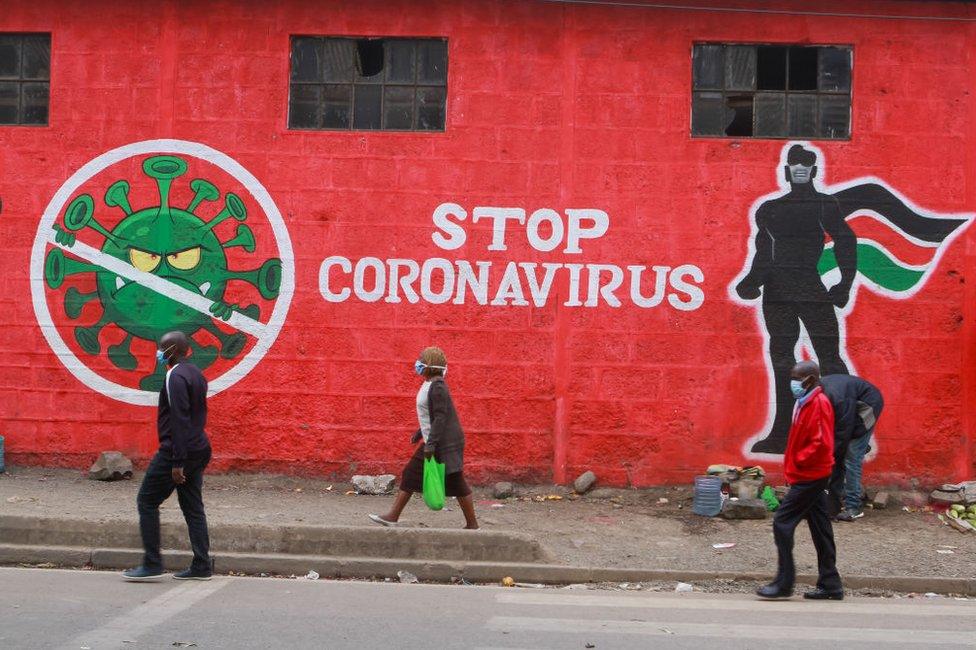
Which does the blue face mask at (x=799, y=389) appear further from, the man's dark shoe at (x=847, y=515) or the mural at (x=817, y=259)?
the mural at (x=817, y=259)

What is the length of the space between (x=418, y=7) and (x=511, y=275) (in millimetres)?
2940

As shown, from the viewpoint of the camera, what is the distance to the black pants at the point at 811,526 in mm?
7719

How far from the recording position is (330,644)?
20.2 ft

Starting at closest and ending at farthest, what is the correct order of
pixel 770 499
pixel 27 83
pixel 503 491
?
pixel 770 499, pixel 503 491, pixel 27 83

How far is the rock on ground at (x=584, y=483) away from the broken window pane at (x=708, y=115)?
12.0 feet

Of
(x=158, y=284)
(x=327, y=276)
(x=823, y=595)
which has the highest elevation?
(x=327, y=276)

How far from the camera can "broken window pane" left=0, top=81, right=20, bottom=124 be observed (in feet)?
38.2

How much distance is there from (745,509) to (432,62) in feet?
18.0

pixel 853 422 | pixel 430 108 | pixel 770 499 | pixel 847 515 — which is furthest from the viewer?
pixel 430 108

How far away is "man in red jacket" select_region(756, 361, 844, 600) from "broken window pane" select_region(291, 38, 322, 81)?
6191 millimetres

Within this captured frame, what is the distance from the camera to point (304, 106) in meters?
11.5

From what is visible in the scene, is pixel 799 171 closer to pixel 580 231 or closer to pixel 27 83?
pixel 580 231

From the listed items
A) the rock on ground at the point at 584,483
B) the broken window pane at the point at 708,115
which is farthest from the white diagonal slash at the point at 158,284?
the broken window pane at the point at 708,115

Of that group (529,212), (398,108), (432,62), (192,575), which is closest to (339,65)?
(398,108)
